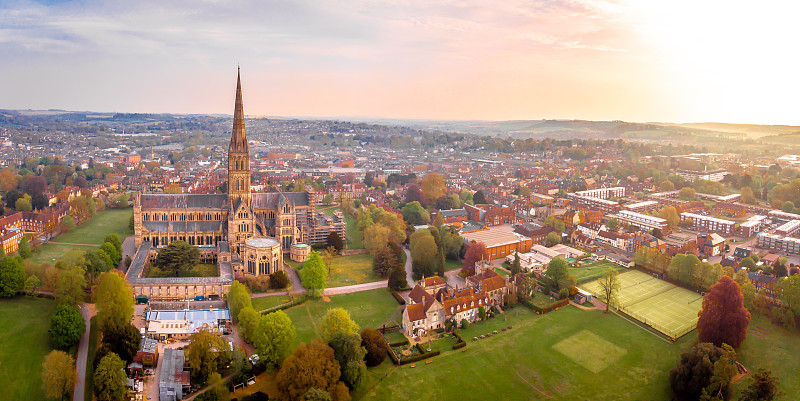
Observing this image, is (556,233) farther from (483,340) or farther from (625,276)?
(483,340)

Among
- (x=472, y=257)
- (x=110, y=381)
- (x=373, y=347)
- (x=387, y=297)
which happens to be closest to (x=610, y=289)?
(x=472, y=257)

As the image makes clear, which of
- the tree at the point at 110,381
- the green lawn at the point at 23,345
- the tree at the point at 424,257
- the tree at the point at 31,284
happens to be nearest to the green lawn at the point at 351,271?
the tree at the point at 424,257

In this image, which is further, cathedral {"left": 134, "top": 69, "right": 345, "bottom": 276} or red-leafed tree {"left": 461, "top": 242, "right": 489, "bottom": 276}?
cathedral {"left": 134, "top": 69, "right": 345, "bottom": 276}

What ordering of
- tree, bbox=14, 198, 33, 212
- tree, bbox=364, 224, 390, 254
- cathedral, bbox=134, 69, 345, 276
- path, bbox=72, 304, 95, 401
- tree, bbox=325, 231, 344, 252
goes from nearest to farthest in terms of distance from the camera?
path, bbox=72, 304, 95, 401 → cathedral, bbox=134, 69, 345, 276 → tree, bbox=364, 224, 390, 254 → tree, bbox=325, 231, 344, 252 → tree, bbox=14, 198, 33, 212

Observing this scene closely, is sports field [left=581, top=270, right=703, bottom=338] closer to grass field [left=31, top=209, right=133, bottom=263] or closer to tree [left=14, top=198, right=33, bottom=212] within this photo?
grass field [left=31, top=209, right=133, bottom=263]

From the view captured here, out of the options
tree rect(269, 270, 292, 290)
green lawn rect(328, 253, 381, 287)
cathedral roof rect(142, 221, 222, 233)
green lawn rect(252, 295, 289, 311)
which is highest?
cathedral roof rect(142, 221, 222, 233)

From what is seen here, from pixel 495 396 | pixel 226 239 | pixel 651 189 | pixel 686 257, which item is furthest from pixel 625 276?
pixel 651 189

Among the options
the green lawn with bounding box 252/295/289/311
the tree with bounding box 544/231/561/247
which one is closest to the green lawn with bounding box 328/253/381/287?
the green lawn with bounding box 252/295/289/311
